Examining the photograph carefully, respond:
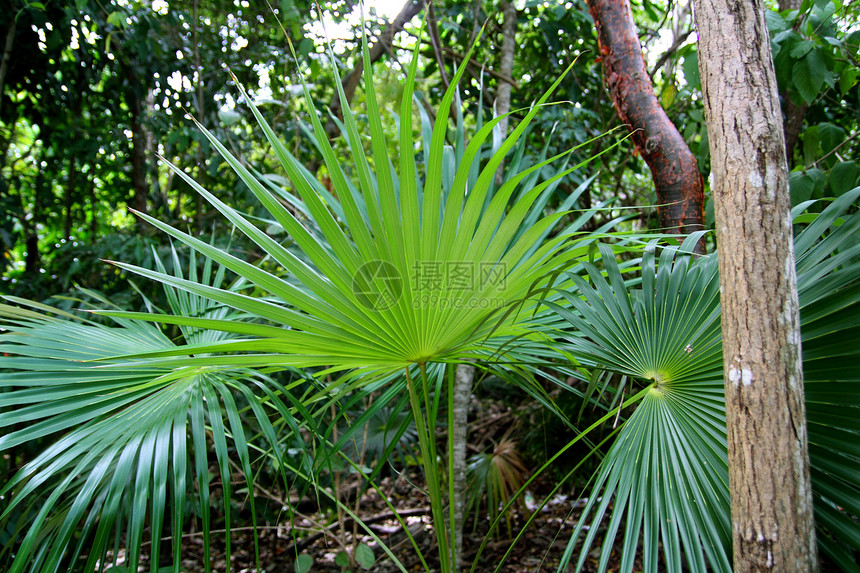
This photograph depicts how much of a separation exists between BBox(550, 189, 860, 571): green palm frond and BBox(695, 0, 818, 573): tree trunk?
0.40 ft

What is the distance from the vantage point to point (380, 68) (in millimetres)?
4191

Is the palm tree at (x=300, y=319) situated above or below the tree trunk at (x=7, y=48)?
below

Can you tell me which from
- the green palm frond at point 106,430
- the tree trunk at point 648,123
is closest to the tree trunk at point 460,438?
the tree trunk at point 648,123

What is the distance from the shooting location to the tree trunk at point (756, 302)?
30.5 inches

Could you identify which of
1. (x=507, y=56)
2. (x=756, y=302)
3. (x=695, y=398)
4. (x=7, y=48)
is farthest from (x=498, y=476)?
(x=7, y=48)

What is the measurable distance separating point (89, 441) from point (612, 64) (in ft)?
6.58

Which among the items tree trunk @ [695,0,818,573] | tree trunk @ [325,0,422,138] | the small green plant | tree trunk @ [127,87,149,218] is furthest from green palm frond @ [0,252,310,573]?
tree trunk @ [127,87,149,218]

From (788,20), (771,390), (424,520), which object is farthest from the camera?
(424,520)

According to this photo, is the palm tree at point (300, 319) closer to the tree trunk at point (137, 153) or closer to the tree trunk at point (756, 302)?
the tree trunk at point (756, 302)

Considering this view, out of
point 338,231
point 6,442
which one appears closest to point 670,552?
point 338,231

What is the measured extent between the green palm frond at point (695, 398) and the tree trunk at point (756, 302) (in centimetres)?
12

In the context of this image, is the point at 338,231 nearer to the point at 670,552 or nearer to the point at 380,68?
the point at 670,552

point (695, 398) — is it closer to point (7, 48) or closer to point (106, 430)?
point (106, 430)

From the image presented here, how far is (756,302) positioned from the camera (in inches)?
32.2
